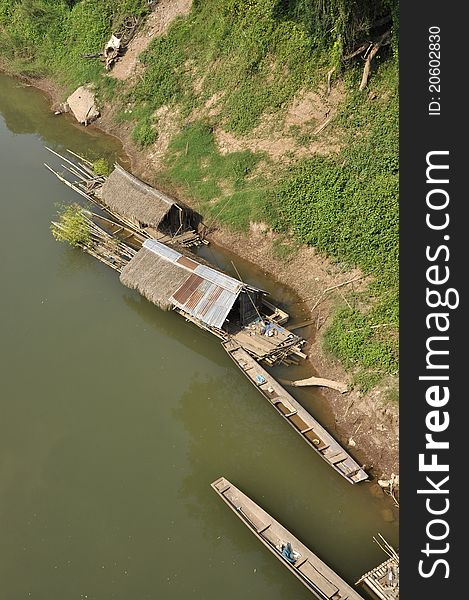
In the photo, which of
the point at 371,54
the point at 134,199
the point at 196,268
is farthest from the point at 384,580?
the point at 371,54

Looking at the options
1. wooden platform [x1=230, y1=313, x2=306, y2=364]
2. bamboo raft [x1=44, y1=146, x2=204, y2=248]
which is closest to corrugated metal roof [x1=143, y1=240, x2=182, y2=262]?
bamboo raft [x1=44, y1=146, x2=204, y2=248]

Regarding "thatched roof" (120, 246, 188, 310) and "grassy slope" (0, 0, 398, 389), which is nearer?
"grassy slope" (0, 0, 398, 389)

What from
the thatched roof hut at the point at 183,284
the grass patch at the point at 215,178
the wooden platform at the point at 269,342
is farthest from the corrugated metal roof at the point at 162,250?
the grass patch at the point at 215,178

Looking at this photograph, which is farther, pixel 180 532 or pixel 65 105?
pixel 65 105

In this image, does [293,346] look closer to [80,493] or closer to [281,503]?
[281,503]

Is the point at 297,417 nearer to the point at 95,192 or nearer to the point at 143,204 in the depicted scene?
the point at 143,204

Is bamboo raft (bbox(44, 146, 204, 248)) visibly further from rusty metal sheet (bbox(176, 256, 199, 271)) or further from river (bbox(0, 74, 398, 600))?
river (bbox(0, 74, 398, 600))

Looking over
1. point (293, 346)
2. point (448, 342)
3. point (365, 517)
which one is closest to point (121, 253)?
point (293, 346)
